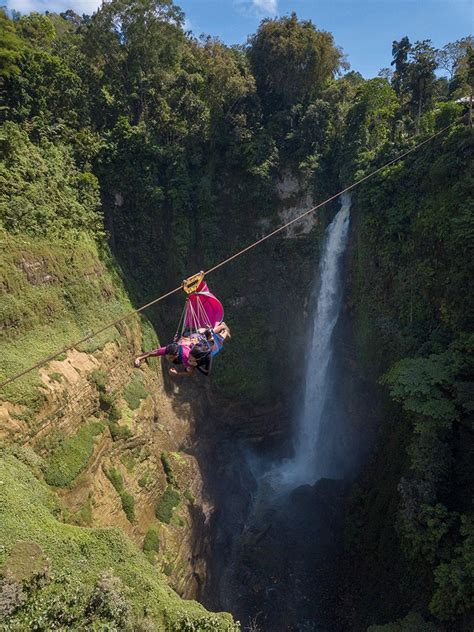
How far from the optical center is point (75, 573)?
832 cm

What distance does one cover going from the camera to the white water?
2202 centimetres

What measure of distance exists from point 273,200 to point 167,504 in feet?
58.8

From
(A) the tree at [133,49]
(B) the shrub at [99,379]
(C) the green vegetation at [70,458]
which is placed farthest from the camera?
(A) the tree at [133,49]

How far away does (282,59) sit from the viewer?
2266 cm

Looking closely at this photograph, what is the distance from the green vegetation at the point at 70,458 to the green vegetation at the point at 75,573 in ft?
4.18

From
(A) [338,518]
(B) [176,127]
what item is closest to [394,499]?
(A) [338,518]

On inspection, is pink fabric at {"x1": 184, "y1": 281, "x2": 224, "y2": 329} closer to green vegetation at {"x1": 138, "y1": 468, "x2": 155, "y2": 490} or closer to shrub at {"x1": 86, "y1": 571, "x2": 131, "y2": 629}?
shrub at {"x1": 86, "y1": 571, "x2": 131, "y2": 629}

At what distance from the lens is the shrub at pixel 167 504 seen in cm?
1588

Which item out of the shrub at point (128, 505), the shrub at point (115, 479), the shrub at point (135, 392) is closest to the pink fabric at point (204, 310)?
the shrub at point (115, 479)

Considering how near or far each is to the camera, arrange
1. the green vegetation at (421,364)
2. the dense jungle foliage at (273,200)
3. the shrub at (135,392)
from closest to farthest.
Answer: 1. the green vegetation at (421,364)
2. the dense jungle foliage at (273,200)
3. the shrub at (135,392)

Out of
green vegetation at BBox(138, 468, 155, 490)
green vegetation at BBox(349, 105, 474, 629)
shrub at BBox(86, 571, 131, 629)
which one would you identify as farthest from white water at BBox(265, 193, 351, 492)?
shrub at BBox(86, 571, 131, 629)

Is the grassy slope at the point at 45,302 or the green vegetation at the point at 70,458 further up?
the grassy slope at the point at 45,302

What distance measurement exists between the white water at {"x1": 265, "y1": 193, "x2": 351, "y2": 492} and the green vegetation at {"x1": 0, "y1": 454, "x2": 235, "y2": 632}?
538 inches

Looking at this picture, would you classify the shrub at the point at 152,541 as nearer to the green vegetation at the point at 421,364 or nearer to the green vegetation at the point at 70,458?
the green vegetation at the point at 70,458
